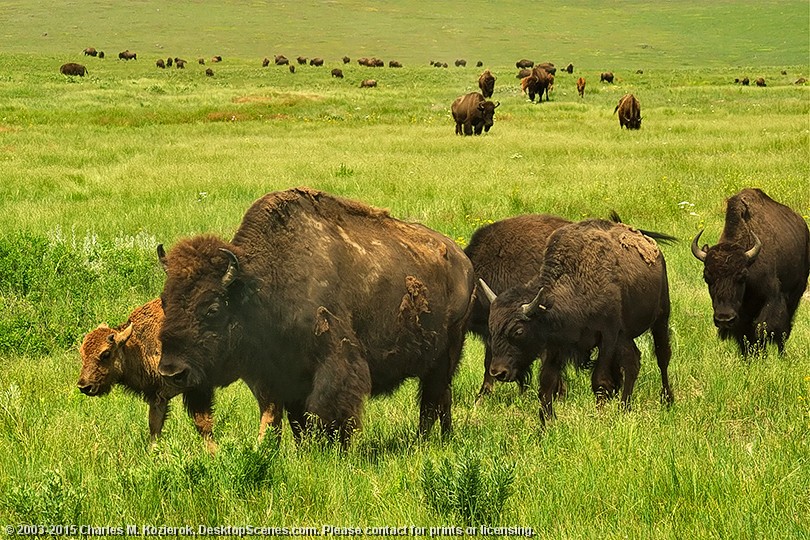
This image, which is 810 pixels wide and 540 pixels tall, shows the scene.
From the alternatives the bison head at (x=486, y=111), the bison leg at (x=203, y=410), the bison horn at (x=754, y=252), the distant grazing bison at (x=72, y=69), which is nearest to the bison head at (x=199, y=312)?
the bison leg at (x=203, y=410)

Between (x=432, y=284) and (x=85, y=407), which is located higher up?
(x=432, y=284)

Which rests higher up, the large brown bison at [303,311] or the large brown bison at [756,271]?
the large brown bison at [303,311]

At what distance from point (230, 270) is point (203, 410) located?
104 centimetres

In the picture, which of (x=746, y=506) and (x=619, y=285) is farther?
(x=619, y=285)

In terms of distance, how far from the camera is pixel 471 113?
99.8ft

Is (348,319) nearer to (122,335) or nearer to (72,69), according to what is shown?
(122,335)

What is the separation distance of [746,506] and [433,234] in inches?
124

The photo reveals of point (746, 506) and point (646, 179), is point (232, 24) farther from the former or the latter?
point (746, 506)

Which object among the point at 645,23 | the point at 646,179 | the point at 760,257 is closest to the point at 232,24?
the point at 645,23

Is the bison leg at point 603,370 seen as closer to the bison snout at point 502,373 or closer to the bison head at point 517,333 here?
the bison head at point 517,333

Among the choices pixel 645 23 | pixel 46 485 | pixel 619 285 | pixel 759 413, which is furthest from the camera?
pixel 645 23

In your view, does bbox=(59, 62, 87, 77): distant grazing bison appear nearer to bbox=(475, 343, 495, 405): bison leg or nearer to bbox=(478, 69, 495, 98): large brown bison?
bbox=(478, 69, 495, 98): large brown bison

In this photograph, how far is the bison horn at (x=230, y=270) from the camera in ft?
16.5

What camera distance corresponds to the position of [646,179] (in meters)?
18.8
